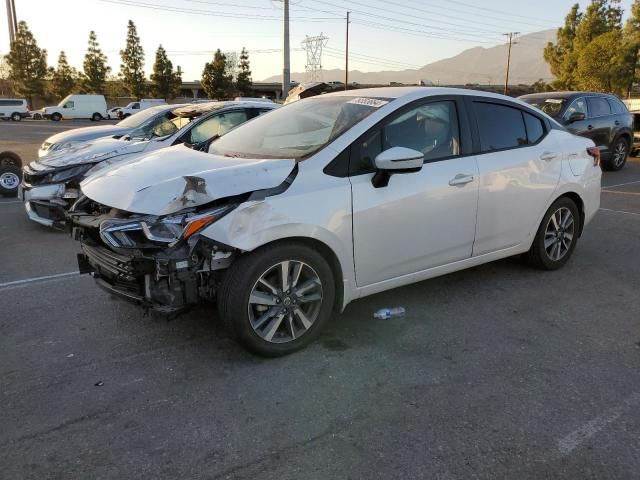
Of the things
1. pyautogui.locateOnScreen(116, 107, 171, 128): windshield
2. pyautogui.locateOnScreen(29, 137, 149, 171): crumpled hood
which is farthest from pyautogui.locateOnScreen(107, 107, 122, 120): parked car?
pyautogui.locateOnScreen(29, 137, 149, 171): crumpled hood

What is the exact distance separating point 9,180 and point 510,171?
846 centimetres

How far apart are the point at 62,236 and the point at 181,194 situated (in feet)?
13.6

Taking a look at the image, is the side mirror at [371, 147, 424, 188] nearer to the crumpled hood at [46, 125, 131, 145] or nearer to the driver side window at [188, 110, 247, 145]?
the driver side window at [188, 110, 247, 145]

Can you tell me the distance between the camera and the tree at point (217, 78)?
238 feet

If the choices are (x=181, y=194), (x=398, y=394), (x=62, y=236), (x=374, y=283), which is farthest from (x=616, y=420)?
(x=62, y=236)

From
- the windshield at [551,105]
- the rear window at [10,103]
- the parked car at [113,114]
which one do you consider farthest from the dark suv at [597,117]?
the rear window at [10,103]

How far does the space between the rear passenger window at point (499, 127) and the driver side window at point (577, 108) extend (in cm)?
736

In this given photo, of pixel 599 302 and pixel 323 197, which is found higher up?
pixel 323 197

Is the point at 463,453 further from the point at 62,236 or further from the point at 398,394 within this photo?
the point at 62,236

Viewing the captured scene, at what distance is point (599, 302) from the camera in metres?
4.51

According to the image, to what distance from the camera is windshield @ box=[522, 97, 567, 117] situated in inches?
441

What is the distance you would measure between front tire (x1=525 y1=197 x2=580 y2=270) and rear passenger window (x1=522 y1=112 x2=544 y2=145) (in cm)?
65

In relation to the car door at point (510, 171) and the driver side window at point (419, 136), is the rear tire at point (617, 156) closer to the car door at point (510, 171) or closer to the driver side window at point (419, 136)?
the car door at point (510, 171)

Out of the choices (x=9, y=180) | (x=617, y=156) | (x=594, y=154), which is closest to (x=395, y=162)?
(x=594, y=154)
